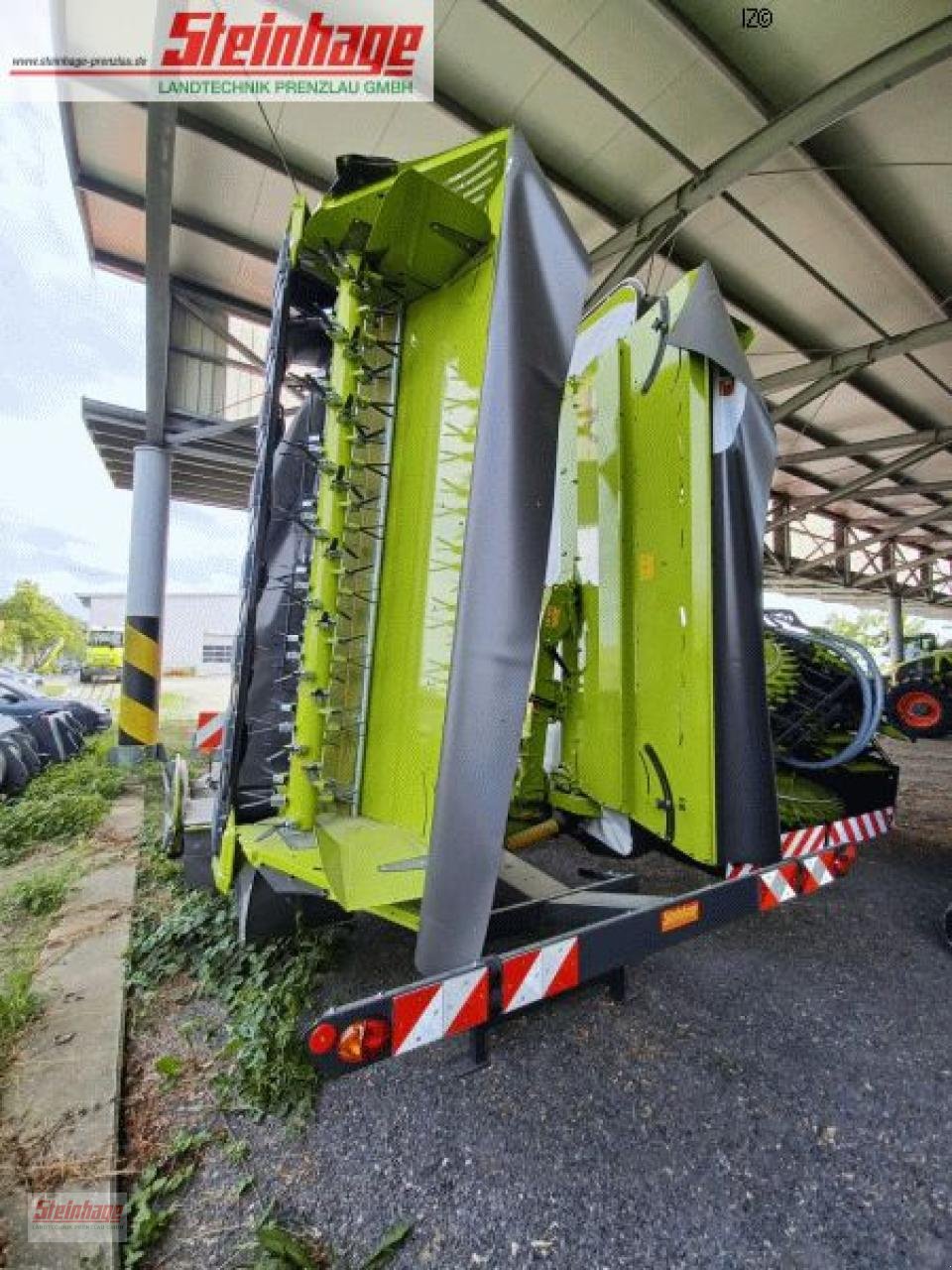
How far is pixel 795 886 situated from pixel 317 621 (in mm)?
1845

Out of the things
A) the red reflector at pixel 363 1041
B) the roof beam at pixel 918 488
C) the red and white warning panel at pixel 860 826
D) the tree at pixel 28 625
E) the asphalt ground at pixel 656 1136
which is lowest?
the asphalt ground at pixel 656 1136

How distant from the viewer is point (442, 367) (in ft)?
6.11

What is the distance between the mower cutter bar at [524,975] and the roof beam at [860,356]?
7499 millimetres

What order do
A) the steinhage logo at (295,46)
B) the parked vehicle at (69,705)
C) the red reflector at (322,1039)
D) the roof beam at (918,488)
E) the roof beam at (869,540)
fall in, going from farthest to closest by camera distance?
the roof beam at (869,540) → the roof beam at (918,488) → the parked vehicle at (69,705) → the steinhage logo at (295,46) → the red reflector at (322,1039)

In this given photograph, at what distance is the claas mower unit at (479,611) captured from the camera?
1369 mm

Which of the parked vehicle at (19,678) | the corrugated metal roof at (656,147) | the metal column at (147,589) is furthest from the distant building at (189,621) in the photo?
the corrugated metal roof at (656,147)

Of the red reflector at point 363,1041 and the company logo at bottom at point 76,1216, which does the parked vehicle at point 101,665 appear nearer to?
the company logo at bottom at point 76,1216

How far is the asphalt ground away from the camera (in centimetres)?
145

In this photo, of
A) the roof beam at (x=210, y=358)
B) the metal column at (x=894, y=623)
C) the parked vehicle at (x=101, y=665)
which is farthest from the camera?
the parked vehicle at (x=101, y=665)

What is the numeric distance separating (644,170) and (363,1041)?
7.15m

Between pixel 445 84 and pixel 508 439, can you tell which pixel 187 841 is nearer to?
pixel 508 439

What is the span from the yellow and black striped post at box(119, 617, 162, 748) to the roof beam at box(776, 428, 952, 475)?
10.4 metres

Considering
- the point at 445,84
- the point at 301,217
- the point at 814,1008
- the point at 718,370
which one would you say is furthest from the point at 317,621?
the point at 445,84

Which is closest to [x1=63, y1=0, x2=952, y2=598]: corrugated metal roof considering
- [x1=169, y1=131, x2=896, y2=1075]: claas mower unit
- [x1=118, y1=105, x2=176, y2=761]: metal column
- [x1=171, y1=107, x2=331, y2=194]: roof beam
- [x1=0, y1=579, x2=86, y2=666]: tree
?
[x1=171, y1=107, x2=331, y2=194]: roof beam
